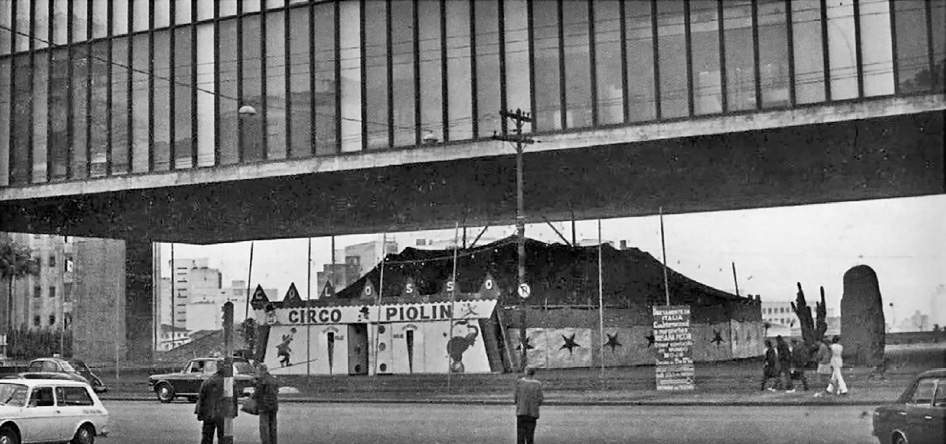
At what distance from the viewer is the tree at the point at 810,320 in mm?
42031

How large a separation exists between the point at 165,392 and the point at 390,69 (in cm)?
1330

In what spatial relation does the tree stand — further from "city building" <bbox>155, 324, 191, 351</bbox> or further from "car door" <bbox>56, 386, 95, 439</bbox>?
"city building" <bbox>155, 324, 191, 351</bbox>

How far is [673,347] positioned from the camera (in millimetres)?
33719

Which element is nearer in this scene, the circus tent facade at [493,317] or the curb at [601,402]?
the curb at [601,402]

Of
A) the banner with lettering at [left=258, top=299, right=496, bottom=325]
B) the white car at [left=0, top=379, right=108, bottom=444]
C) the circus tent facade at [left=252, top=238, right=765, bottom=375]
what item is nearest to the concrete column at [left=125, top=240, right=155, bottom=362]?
the circus tent facade at [left=252, top=238, right=765, bottom=375]

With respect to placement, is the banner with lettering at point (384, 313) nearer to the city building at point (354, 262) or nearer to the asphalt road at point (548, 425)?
the city building at point (354, 262)

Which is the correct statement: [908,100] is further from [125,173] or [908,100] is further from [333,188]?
[125,173]

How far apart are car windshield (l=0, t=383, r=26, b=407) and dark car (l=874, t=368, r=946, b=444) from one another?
47.4ft

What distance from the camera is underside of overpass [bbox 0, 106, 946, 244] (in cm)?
3488

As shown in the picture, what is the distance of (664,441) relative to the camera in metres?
20.8

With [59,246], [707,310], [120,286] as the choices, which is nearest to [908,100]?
[707,310]

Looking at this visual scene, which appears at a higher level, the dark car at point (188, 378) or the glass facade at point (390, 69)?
the glass facade at point (390, 69)

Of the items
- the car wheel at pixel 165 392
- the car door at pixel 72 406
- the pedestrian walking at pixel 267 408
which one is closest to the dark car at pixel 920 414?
the pedestrian walking at pixel 267 408

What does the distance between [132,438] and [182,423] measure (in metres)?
4.04
